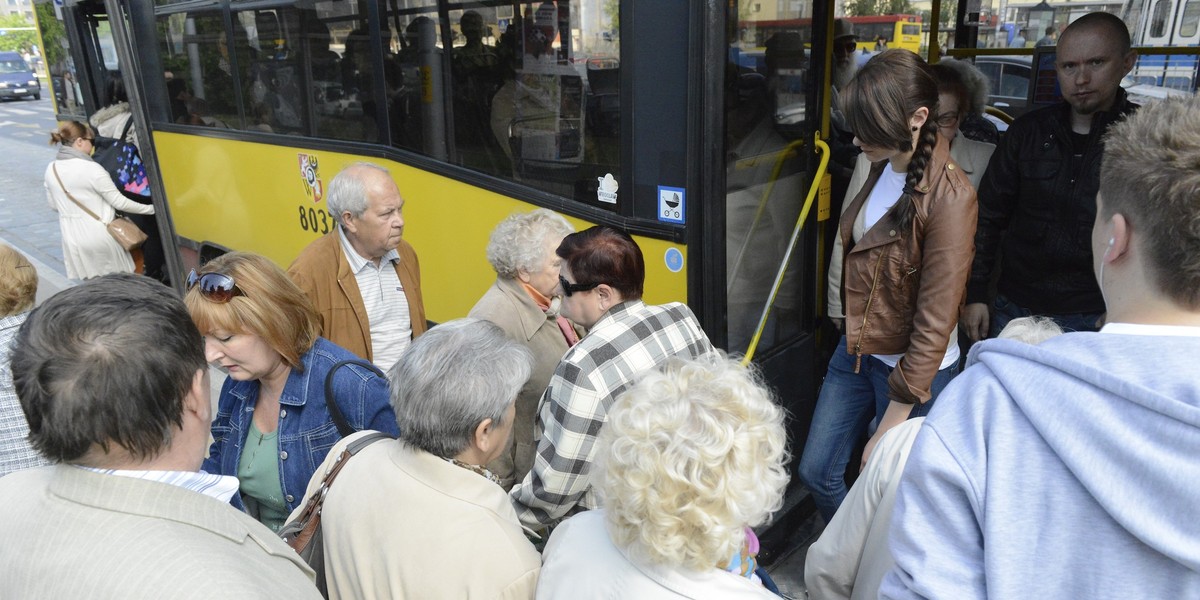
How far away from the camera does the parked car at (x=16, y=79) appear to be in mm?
32156

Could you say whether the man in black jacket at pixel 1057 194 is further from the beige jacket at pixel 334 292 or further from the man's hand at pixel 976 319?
the beige jacket at pixel 334 292

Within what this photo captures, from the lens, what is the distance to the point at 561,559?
4.38 feet

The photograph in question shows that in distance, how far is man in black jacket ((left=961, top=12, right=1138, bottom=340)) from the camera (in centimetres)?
235

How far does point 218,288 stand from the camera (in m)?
2.01

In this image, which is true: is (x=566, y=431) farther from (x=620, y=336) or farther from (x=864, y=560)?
(x=864, y=560)

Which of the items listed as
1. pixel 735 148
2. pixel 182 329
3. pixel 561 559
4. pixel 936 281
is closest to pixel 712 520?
pixel 561 559

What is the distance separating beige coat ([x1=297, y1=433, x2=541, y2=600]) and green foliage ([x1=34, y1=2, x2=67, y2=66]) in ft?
26.3

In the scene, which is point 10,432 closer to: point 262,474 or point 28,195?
point 262,474

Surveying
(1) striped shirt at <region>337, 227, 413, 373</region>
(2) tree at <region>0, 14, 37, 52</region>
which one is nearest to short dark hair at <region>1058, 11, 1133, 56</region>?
(1) striped shirt at <region>337, 227, 413, 373</region>

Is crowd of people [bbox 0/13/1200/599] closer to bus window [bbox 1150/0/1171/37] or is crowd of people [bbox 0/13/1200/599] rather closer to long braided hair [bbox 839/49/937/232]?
long braided hair [bbox 839/49/937/232]

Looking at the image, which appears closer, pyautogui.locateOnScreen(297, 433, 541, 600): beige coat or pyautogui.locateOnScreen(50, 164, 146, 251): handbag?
pyautogui.locateOnScreen(297, 433, 541, 600): beige coat

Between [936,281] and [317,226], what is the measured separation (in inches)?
136

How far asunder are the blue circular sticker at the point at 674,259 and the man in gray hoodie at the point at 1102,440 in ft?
5.10

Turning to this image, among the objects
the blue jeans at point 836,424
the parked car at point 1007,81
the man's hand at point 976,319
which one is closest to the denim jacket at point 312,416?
the blue jeans at point 836,424
